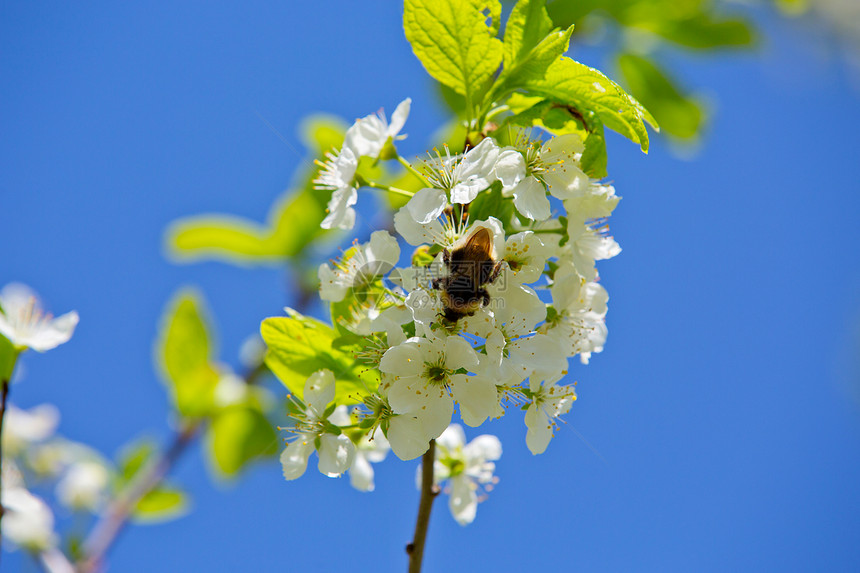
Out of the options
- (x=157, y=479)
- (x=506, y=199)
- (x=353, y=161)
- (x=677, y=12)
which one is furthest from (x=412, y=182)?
(x=157, y=479)

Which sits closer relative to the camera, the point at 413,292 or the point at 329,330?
the point at 413,292

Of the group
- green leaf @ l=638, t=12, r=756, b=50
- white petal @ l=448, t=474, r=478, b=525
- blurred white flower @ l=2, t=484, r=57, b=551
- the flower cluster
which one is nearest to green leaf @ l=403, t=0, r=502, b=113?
the flower cluster

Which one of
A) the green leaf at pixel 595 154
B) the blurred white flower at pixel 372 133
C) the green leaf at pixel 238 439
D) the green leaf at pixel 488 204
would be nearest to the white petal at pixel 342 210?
the blurred white flower at pixel 372 133

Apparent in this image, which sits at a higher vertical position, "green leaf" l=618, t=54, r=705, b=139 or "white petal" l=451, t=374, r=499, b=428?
"green leaf" l=618, t=54, r=705, b=139

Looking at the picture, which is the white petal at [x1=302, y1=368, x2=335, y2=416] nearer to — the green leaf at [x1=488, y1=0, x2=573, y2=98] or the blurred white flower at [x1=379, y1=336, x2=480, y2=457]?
the blurred white flower at [x1=379, y1=336, x2=480, y2=457]

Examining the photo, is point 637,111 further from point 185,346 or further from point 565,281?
point 185,346

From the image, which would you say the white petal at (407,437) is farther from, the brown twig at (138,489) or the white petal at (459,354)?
the brown twig at (138,489)
